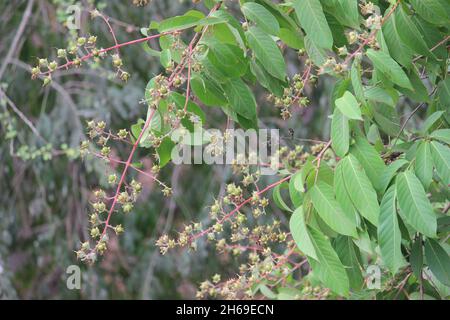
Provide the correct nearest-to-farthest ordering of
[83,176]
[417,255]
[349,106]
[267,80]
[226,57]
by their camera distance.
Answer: [349,106] < [226,57] < [267,80] < [417,255] < [83,176]

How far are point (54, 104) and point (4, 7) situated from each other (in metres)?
0.46

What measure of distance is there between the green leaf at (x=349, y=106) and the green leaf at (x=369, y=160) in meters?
0.10

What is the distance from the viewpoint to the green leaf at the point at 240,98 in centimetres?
148

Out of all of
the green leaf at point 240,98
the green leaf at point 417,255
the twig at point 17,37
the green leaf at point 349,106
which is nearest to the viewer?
the green leaf at point 349,106

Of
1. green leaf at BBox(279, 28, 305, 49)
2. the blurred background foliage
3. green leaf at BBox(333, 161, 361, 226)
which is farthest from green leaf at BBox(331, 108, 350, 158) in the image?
the blurred background foliage

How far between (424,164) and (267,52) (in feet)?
1.07

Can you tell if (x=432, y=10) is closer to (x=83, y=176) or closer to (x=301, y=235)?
(x=301, y=235)

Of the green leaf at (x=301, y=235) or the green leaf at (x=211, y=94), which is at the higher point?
the green leaf at (x=211, y=94)

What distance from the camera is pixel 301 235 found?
1343 millimetres

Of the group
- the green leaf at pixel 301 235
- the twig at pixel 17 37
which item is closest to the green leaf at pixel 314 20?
the green leaf at pixel 301 235

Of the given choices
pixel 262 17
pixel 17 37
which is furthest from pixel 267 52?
pixel 17 37

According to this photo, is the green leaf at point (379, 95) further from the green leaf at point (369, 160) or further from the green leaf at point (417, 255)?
the green leaf at point (417, 255)

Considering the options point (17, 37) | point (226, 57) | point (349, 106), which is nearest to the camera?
point (349, 106)
